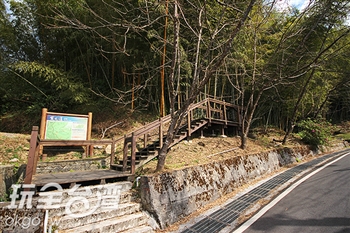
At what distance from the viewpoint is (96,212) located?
2.93m

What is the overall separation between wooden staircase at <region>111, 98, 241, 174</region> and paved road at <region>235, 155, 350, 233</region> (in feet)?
8.64

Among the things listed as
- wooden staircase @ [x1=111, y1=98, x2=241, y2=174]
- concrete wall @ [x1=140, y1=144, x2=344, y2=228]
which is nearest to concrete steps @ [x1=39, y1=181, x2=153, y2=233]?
concrete wall @ [x1=140, y1=144, x2=344, y2=228]

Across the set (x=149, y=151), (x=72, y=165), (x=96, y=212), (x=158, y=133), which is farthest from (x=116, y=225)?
(x=158, y=133)

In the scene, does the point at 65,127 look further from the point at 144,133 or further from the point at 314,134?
the point at 314,134

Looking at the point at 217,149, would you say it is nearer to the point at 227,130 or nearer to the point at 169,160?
the point at 169,160

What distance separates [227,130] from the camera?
364 inches

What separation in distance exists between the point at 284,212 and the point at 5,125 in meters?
12.1

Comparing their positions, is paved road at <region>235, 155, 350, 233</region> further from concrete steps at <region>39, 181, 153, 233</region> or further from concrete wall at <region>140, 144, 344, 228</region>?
concrete steps at <region>39, 181, 153, 233</region>

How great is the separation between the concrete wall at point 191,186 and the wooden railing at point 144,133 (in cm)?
97

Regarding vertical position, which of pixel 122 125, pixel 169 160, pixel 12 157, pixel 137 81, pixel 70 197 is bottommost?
pixel 70 197

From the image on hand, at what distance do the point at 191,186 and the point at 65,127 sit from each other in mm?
4271

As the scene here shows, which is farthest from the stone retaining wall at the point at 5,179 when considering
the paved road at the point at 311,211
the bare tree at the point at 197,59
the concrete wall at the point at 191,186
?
the paved road at the point at 311,211

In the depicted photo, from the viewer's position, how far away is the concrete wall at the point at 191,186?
10.8ft

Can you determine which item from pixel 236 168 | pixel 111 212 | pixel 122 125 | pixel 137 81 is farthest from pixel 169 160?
pixel 137 81
